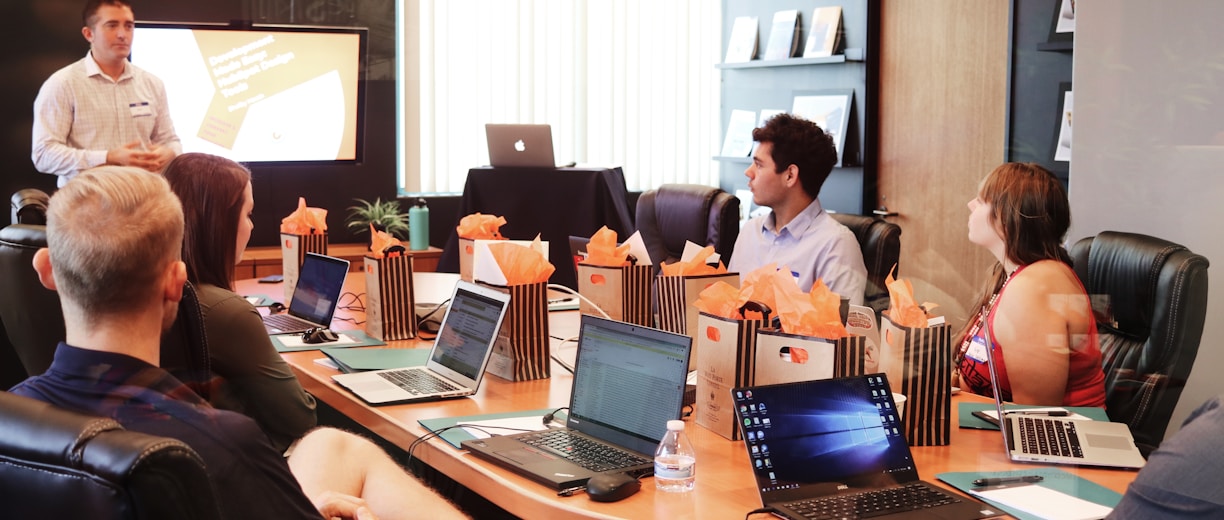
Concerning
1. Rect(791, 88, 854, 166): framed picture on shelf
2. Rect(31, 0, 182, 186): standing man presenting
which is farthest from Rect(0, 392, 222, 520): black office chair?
Rect(791, 88, 854, 166): framed picture on shelf

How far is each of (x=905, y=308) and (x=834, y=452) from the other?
42 centimetres

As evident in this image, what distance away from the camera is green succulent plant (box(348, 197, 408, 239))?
19.6 ft

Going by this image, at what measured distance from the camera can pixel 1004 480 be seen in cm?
184

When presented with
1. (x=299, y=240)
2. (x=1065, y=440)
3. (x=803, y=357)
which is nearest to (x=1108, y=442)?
(x=1065, y=440)

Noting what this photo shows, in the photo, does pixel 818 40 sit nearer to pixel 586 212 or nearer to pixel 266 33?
pixel 586 212

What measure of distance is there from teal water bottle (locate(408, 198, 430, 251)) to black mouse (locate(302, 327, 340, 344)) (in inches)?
109

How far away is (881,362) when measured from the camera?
2.21 metres

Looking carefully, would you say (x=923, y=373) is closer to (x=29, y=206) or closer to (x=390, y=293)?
(x=390, y=293)

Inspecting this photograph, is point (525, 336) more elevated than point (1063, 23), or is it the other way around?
point (1063, 23)

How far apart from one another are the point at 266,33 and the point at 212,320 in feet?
12.1

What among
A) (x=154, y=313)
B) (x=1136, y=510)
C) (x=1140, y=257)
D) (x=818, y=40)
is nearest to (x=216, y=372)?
(x=154, y=313)

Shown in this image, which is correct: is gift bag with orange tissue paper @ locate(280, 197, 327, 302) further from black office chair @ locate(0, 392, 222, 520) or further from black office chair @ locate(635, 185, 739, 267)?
black office chair @ locate(0, 392, 222, 520)

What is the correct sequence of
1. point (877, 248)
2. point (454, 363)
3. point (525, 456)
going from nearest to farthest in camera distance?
point (525, 456)
point (454, 363)
point (877, 248)

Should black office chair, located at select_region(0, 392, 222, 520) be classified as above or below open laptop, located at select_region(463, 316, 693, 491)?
above
